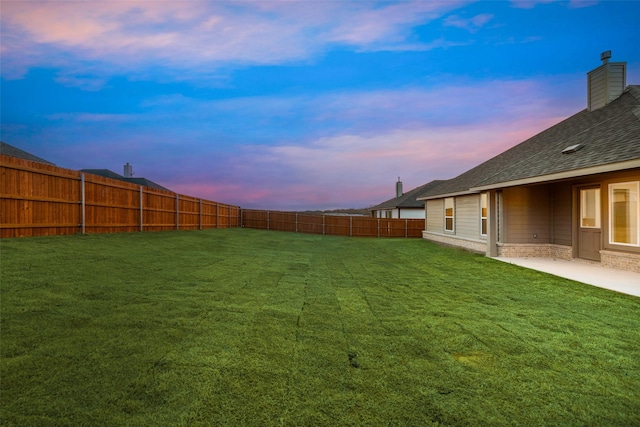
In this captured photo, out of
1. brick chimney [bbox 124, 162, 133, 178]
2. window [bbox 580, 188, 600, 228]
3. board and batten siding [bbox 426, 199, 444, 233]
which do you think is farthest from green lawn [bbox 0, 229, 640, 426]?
brick chimney [bbox 124, 162, 133, 178]

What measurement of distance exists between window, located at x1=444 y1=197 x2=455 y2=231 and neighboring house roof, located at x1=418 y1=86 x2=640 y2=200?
7.52ft

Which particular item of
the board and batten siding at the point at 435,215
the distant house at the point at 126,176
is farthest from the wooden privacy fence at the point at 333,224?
the distant house at the point at 126,176

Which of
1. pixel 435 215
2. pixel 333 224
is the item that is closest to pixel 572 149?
pixel 435 215

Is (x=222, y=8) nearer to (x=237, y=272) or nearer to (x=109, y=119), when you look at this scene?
(x=237, y=272)

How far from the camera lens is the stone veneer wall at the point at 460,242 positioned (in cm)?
1323

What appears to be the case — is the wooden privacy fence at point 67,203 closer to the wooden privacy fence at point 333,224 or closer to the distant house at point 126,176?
the wooden privacy fence at point 333,224

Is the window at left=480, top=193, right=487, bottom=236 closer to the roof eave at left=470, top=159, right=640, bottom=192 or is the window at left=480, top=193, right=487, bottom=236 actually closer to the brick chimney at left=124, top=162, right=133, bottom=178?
the roof eave at left=470, top=159, right=640, bottom=192

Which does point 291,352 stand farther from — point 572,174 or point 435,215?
point 435,215

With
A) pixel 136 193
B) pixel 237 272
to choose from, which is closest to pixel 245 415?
pixel 237 272

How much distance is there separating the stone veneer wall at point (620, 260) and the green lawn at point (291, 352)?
3.43 m

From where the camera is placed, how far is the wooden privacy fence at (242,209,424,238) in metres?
26.0

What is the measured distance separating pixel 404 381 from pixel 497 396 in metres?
0.76

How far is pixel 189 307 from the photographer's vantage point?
173 inches

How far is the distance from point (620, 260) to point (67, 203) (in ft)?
51.5
